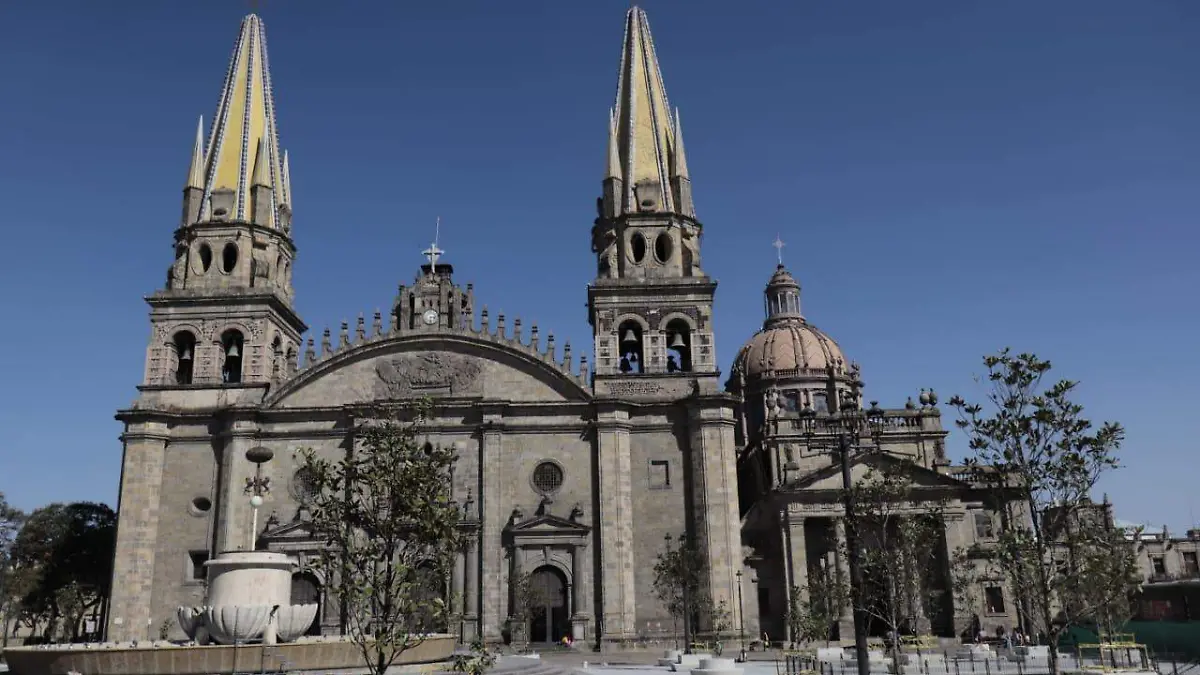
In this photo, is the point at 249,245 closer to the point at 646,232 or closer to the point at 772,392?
the point at 646,232

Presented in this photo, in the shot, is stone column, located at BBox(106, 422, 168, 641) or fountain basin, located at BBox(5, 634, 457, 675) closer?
fountain basin, located at BBox(5, 634, 457, 675)

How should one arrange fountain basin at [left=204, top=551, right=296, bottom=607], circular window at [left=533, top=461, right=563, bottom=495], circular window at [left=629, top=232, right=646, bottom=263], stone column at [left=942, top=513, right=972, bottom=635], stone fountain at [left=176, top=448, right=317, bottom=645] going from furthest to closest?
circular window at [left=629, top=232, right=646, bottom=263]
stone column at [left=942, top=513, right=972, bottom=635]
circular window at [left=533, top=461, right=563, bottom=495]
fountain basin at [left=204, top=551, right=296, bottom=607]
stone fountain at [left=176, top=448, right=317, bottom=645]

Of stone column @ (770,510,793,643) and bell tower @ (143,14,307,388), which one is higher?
bell tower @ (143,14,307,388)

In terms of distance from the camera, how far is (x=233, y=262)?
153 ft

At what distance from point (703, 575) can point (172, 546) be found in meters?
22.8

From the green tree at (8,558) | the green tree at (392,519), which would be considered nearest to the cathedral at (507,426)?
the green tree at (8,558)

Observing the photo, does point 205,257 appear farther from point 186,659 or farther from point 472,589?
point 186,659

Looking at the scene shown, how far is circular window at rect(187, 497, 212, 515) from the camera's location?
4266 centimetres

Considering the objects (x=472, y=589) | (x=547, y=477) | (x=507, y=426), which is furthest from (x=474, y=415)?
(x=472, y=589)

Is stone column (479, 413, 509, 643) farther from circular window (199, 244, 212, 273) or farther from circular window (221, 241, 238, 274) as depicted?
circular window (199, 244, 212, 273)

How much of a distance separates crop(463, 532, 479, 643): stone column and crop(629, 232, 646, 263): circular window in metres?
14.9

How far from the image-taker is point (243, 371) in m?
44.7

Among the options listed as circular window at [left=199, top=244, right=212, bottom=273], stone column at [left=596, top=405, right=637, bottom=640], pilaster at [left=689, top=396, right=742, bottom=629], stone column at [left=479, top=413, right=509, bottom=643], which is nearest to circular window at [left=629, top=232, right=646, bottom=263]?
stone column at [left=596, top=405, right=637, bottom=640]

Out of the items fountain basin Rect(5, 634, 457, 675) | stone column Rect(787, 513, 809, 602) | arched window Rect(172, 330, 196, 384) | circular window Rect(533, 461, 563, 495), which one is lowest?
fountain basin Rect(5, 634, 457, 675)
